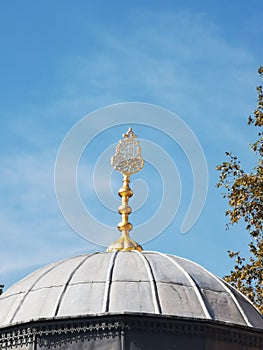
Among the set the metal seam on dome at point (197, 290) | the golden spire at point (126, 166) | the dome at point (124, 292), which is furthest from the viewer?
the golden spire at point (126, 166)

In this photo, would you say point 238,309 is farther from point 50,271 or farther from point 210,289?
point 50,271

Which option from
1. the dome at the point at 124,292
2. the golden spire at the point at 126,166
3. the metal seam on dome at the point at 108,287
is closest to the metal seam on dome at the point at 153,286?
the dome at the point at 124,292

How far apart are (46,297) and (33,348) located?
1.24 metres

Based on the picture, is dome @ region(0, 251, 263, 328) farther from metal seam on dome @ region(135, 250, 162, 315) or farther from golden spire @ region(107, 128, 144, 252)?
golden spire @ region(107, 128, 144, 252)

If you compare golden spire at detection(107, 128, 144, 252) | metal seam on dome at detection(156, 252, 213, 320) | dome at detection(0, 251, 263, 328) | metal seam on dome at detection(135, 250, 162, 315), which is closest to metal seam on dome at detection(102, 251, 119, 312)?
dome at detection(0, 251, 263, 328)

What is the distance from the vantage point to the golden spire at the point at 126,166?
18.6m

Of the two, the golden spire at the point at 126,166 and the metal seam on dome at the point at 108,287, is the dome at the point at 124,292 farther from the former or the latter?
the golden spire at the point at 126,166

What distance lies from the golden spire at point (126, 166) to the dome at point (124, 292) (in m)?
1.79

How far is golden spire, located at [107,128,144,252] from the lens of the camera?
61.0 ft

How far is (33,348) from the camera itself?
14297 millimetres

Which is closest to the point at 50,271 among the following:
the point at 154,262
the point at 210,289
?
the point at 154,262

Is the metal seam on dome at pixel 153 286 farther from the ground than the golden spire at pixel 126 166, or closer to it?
closer to it

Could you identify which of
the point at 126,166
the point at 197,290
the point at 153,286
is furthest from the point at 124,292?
the point at 126,166

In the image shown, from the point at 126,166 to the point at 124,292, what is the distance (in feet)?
16.6
